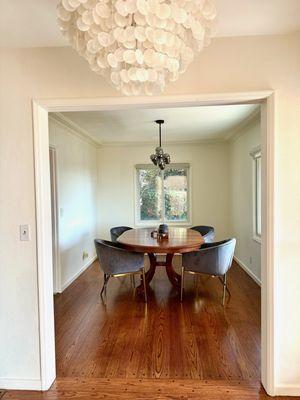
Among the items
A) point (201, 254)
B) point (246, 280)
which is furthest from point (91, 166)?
point (246, 280)

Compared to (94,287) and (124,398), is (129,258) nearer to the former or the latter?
(94,287)

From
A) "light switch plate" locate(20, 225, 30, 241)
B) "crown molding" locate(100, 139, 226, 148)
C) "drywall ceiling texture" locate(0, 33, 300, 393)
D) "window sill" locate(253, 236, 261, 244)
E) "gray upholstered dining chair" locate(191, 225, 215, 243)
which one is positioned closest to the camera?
"drywall ceiling texture" locate(0, 33, 300, 393)

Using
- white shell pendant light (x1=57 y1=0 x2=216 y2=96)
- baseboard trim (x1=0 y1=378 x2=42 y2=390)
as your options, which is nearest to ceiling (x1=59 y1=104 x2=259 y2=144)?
white shell pendant light (x1=57 y1=0 x2=216 y2=96)

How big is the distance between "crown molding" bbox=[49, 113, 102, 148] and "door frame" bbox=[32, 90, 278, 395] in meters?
1.76

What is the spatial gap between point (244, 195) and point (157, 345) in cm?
304

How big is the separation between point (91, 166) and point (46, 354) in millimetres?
3970

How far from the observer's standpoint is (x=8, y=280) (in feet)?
6.42

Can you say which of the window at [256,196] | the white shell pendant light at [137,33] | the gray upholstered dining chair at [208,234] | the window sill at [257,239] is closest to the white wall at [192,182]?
the gray upholstered dining chair at [208,234]

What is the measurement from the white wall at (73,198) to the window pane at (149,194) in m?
1.09

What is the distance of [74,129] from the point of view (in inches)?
169

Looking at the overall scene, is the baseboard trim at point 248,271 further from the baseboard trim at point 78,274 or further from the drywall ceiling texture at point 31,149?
the baseboard trim at point 78,274

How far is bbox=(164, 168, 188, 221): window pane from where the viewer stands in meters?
6.00

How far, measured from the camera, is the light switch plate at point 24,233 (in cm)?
193

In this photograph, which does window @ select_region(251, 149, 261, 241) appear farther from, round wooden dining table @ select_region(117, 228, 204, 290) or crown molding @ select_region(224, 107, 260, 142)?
round wooden dining table @ select_region(117, 228, 204, 290)
